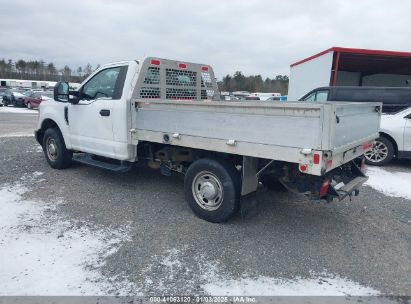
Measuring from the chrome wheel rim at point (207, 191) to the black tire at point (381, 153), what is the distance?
549cm

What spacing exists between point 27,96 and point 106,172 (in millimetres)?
26147

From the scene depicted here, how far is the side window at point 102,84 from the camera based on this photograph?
5504 millimetres

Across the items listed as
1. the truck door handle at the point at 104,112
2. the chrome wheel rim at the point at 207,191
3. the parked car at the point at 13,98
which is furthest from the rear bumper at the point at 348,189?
the parked car at the point at 13,98

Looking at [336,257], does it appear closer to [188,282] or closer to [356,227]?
[356,227]

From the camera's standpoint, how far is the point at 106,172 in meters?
6.82

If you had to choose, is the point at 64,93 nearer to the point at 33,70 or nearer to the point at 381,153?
the point at 381,153

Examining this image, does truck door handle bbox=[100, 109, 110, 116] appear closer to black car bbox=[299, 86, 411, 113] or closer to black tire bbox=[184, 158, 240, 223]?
black tire bbox=[184, 158, 240, 223]

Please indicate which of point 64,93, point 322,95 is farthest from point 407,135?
point 64,93

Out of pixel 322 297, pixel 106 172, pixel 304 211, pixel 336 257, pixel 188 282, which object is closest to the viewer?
pixel 322 297

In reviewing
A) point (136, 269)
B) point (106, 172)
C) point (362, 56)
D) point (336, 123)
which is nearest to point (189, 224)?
point (136, 269)

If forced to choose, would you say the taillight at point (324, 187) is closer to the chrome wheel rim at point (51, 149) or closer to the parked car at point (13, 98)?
the chrome wheel rim at point (51, 149)

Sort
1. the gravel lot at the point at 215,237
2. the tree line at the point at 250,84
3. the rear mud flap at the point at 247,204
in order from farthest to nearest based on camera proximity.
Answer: the tree line at the point at 250,84
the rear mud flap at the point at 247,204
the gravel lot at the point at 215,237

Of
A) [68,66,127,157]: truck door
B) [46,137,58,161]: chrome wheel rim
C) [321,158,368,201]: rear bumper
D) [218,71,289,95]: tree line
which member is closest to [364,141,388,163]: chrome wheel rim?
[321,158,368,201]: rear bumper

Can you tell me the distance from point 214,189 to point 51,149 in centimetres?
412
